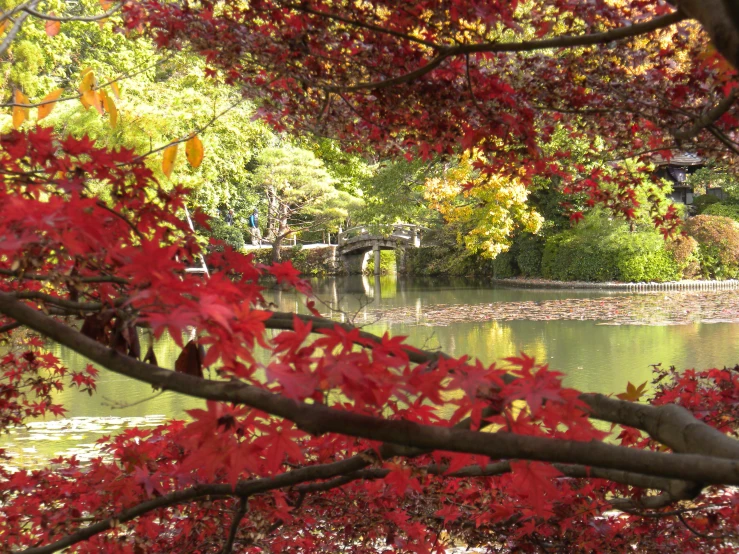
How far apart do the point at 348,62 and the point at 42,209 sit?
78.2 inches

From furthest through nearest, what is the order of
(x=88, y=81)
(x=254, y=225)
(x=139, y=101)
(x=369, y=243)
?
(x=369, y=243) → (x=254, y=225) → (x=139, y=101) → (x=88, y=81)

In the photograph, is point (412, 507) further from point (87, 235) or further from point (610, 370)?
→ point (610, 370)

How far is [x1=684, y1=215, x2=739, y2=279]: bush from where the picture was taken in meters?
20.3

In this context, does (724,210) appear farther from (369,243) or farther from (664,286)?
(369,243)

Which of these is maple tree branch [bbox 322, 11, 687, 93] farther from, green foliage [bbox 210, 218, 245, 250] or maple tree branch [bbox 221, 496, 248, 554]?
green foliage [bbox 210, 218, 245, 250]

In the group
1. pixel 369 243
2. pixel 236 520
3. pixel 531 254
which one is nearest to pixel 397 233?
pixel 369 243

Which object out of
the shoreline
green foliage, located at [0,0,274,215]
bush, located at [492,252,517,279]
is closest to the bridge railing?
bush, located at [492,252,517,279]

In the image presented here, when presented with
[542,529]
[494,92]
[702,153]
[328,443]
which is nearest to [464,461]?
[328,443]

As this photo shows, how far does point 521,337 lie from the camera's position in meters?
11.8

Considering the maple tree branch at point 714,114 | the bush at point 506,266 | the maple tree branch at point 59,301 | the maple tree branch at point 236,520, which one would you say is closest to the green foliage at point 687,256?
the bush at point 506,266

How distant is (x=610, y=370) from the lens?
8977 millimetres

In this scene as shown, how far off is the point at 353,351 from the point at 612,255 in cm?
2005

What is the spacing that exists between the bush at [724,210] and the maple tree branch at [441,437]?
23.7 metres

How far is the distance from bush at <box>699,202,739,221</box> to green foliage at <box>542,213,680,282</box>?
11.3 feet
